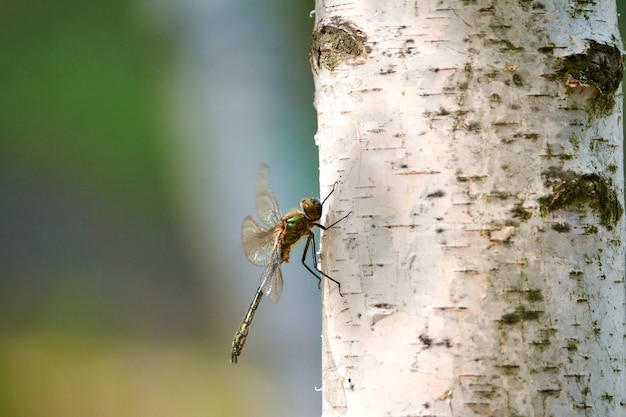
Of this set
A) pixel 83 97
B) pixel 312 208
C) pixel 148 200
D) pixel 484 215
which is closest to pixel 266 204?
pixel 312 208

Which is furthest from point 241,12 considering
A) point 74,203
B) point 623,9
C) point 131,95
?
point 623,9

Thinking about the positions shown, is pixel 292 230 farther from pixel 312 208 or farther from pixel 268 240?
pixel 312 208

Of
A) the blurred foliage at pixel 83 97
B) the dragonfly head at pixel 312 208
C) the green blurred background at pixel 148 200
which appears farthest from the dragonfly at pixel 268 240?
the blurred foliage at pixel 83 97

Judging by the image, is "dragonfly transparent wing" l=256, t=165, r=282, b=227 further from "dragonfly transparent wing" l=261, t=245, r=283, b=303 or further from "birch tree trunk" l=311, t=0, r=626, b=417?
"birch tree trunk" l=311, t=0, r=626, b=417

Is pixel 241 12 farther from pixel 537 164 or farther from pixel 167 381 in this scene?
pixel 537 164

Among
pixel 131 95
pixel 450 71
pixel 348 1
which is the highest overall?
pixel 131 95

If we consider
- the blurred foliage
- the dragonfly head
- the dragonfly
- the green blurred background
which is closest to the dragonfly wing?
the dragonfly
